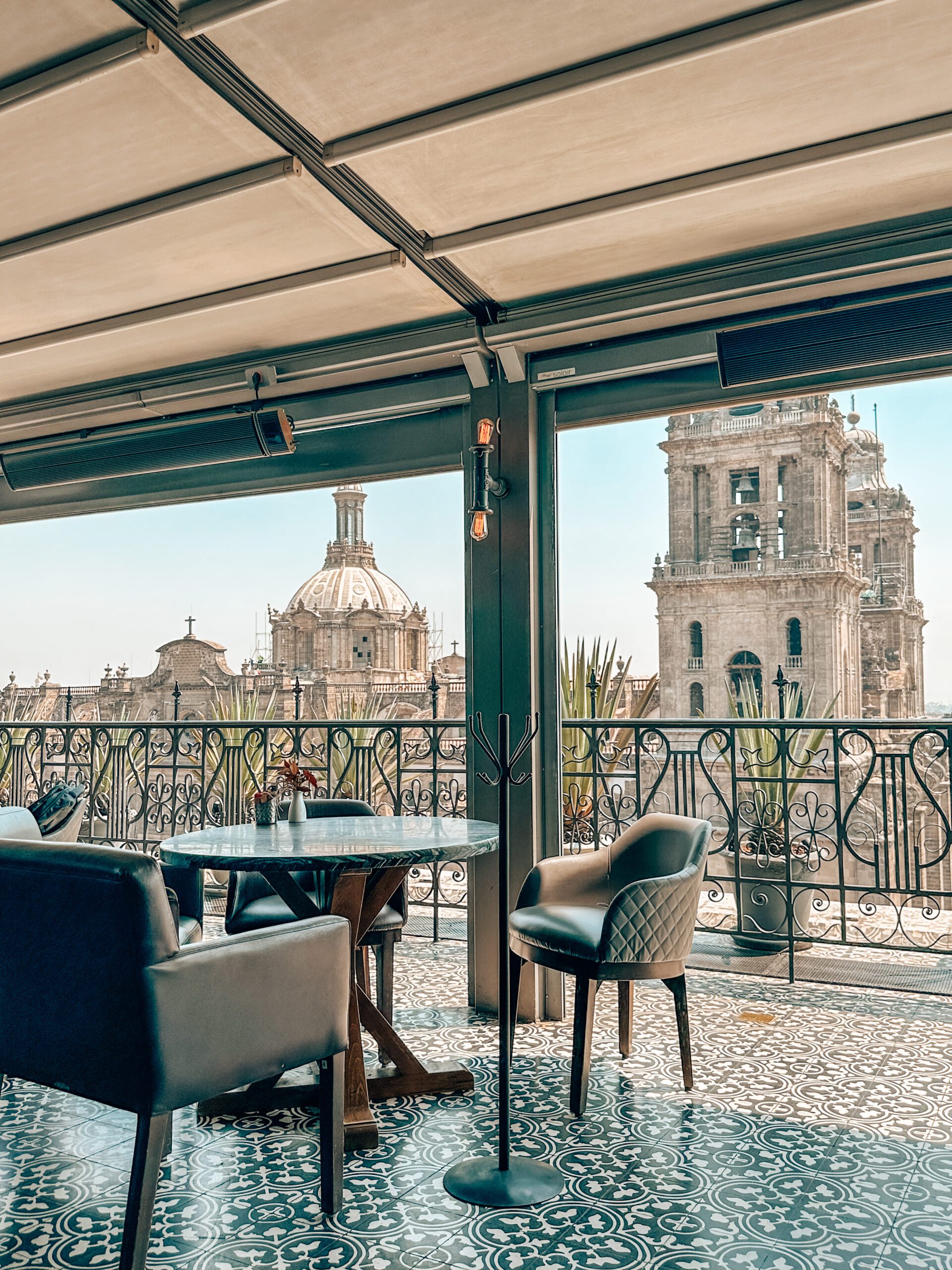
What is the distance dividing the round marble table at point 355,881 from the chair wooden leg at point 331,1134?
364mm

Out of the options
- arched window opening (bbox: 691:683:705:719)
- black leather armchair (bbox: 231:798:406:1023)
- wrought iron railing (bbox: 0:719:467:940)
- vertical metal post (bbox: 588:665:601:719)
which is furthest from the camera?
arched window opening (bbox: 691:683:705:719)

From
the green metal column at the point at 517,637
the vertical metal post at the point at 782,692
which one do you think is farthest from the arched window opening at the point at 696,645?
the green metal column at the point at 517,637

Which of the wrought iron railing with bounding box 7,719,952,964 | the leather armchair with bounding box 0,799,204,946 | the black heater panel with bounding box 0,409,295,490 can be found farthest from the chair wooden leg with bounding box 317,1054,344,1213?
the black heater panel with bounding box 0,409,295,490

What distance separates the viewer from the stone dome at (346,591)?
16.2 meters

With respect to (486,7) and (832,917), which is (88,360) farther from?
(832,917)

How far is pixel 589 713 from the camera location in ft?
16.4

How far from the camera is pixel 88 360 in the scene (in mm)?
4230

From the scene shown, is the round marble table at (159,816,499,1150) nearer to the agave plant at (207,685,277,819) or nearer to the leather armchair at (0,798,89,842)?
→ the leather armchair at (0,798,89,842)

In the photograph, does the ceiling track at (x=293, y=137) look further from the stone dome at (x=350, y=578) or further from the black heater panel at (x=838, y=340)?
the stone dome at (x=350, y=578)

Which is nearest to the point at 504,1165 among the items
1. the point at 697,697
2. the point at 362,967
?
the point at 362,967

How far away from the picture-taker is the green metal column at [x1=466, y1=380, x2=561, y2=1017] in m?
3.78

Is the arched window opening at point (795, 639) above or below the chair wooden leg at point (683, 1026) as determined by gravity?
above

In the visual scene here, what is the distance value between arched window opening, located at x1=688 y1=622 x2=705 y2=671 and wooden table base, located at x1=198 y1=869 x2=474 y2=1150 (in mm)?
20397

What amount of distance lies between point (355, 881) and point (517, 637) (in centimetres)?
144
